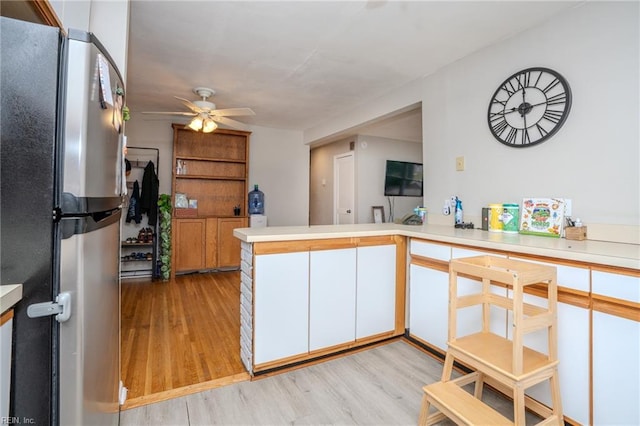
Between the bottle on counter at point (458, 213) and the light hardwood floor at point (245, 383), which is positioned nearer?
the light hardwood floor at point (245, 383)

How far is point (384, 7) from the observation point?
2033mm

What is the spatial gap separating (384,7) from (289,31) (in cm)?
74

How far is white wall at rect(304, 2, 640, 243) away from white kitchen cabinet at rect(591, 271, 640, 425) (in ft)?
2.36

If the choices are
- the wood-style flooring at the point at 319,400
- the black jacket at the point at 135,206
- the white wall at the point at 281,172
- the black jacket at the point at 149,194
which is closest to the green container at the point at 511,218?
the wood-style flooring at the point at 319,400

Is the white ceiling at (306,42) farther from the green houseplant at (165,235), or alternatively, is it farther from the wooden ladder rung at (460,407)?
the wooden ladder rung at (460,407)

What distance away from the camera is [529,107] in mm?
2229

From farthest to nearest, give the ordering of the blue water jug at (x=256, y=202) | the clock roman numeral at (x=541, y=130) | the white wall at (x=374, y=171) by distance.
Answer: the white wall at (x=374, y=171) < the blue water jug at (x=256, y=202) < the clock roman numeral at (x=541, y=130)

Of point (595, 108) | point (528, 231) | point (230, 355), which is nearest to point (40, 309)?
point (230, 355)

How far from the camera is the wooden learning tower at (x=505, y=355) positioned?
4.06ft

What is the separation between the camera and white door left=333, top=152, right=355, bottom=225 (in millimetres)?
5742

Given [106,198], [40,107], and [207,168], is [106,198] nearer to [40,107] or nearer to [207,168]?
[40,107]

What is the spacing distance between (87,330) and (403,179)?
5815 mm

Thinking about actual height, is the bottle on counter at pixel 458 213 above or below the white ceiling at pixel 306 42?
below

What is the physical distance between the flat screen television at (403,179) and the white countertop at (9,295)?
18.3 ft
